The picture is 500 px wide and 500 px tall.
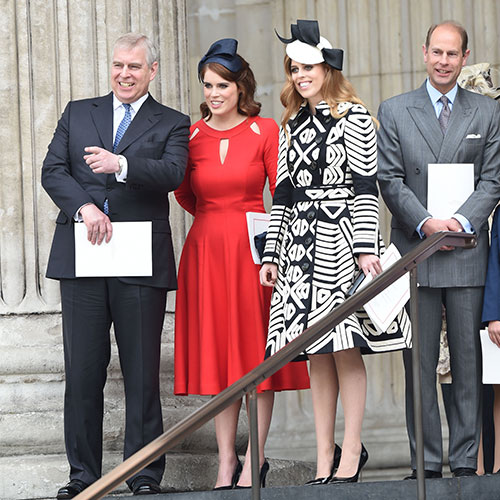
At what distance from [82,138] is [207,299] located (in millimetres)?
835

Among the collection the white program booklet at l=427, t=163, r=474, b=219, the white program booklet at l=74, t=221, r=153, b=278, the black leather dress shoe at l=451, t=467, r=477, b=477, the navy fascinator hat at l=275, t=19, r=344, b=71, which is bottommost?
the black leather dress shoe at l=451, t=467, r=477, b=477

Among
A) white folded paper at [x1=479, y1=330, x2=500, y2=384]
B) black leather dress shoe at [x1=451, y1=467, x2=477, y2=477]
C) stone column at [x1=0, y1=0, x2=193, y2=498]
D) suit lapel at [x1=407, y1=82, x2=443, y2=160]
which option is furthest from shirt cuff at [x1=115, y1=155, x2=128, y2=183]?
black leather dress shoe at [x1=451, y1=467, x2=477, y2=477]

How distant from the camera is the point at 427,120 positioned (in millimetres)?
5336

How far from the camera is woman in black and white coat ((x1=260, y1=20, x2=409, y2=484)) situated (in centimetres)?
501

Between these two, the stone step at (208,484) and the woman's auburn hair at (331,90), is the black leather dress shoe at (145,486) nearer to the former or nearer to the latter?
the stone step at (208,484)

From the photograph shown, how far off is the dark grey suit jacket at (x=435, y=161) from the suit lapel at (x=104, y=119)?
110 centimetres

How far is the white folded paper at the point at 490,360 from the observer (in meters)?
5.02

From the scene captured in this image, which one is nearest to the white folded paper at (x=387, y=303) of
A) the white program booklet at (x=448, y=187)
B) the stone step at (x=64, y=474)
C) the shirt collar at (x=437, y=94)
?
the white program booklet at (x=448, y=187)

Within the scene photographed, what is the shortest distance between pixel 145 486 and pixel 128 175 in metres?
1.21

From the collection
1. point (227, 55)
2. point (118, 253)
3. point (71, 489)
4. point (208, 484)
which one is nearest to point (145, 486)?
point (71, 489)

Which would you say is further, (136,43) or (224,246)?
(224,246)

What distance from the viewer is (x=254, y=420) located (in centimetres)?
405

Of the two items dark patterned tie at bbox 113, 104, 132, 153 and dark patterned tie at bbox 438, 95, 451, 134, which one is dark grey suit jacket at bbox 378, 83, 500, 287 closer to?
dark patterned tie at bbox 438, 95, 451, 134

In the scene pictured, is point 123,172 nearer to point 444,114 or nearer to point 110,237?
point 110,237
